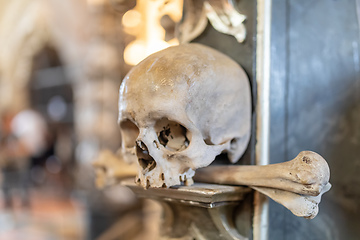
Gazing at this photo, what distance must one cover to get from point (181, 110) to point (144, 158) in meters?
0.13

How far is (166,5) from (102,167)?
1.52 feet

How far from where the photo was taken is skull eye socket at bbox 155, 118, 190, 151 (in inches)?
25.5

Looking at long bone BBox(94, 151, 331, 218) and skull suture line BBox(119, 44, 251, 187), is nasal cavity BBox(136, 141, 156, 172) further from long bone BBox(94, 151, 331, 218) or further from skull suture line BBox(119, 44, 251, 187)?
long bone BBox(94, 151, 331, 218)

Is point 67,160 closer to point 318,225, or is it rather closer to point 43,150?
point 43,150

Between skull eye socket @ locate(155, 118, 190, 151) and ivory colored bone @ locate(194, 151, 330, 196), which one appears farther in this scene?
skull eye socket @ locate(155, 118, 190, 151)

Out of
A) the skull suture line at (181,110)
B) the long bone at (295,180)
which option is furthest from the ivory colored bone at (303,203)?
the skull suture line at (181,110)

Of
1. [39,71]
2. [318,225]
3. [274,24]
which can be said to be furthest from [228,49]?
[39,71]

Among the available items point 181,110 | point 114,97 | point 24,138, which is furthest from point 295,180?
point 24,138

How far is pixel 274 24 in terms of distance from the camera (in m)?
0.74

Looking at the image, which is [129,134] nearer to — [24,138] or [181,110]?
[181,110]

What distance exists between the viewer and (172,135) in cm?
66

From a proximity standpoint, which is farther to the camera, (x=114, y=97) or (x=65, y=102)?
(x=65, y=102)

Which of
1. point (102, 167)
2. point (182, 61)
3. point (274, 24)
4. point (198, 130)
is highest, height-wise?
point (274, 24)

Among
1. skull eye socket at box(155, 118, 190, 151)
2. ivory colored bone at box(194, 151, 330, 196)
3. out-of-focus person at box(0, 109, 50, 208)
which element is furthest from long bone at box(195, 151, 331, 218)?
out-of-focus person at box(0, 109, 50, 208)
